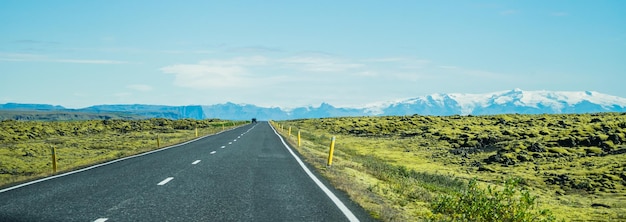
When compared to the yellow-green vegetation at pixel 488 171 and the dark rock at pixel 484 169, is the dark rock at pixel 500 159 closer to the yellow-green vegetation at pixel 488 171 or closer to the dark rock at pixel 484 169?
the yellow-green vegetation at pixel 488 171

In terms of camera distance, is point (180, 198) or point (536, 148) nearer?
point (180, 198)

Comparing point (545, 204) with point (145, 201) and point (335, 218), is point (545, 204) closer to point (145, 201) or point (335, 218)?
point (335, 218)

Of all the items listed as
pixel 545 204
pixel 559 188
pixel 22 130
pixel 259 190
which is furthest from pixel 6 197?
pixel 22 130

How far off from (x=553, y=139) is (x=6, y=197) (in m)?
33.6

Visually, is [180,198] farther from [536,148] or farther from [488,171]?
[536,148]

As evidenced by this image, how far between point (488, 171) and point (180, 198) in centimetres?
2051

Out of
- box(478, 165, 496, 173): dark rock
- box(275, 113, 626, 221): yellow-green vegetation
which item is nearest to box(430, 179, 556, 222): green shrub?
box(275, 113, 626, 221): yellow-green vegetation

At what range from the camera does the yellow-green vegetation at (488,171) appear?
A: 11739 millimetres

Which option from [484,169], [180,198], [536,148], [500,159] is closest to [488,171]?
[484,169]

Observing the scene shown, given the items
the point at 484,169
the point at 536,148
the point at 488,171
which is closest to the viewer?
the point at 488,171

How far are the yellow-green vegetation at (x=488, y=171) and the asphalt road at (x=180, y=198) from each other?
1.06 meters

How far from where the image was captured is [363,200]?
1015 cm

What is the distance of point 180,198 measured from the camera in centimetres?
958

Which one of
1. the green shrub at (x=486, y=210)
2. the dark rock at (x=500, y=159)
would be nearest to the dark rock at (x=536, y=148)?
the dark rock at (x=500, y=159)
